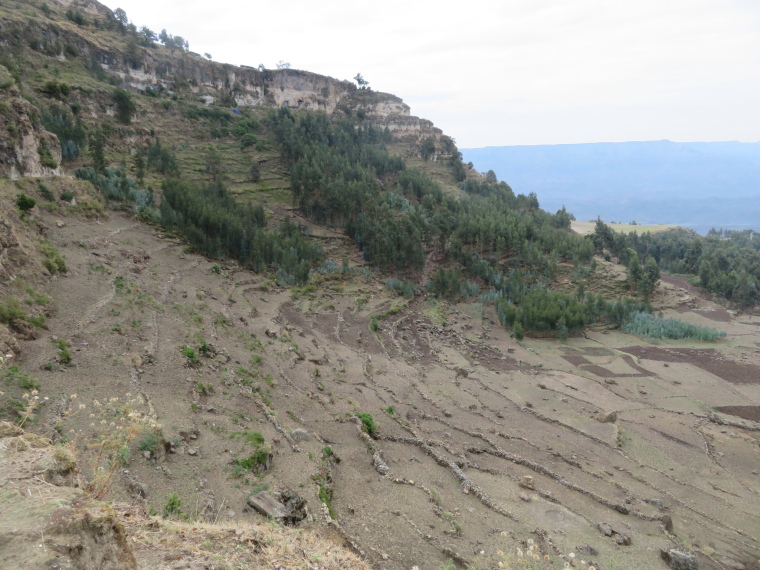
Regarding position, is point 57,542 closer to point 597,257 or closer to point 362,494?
point 362,494

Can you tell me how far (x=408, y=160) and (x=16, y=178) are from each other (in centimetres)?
8538

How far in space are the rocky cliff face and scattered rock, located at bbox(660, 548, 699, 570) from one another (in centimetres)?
4755

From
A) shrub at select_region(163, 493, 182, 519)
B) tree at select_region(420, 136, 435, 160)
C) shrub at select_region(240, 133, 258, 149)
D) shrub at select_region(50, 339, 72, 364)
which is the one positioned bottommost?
shrub at select_region(163, 493, 182, 519)

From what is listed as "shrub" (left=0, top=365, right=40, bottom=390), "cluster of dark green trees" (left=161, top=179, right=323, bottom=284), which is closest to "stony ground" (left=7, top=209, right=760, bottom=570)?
"shrub" (left=0, top=365, right=40, bottom=390)

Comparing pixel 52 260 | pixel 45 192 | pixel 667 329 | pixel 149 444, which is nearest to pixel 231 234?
pixel 45 192

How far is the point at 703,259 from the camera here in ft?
246

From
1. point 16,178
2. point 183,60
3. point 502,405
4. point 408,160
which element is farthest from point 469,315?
point 183,60

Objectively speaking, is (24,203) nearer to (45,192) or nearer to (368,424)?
(45,192)

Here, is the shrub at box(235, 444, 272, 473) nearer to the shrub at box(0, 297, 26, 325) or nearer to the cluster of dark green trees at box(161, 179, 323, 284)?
the shrub at box(0, 297, 26, 325)

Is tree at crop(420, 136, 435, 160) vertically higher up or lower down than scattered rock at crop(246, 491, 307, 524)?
higher up

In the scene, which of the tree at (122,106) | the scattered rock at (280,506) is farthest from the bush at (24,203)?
the tree at (122,106)

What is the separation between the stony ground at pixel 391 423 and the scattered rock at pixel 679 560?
16.2 inches

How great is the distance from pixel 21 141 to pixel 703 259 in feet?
329

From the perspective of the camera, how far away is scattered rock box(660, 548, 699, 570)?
47.6 feet
